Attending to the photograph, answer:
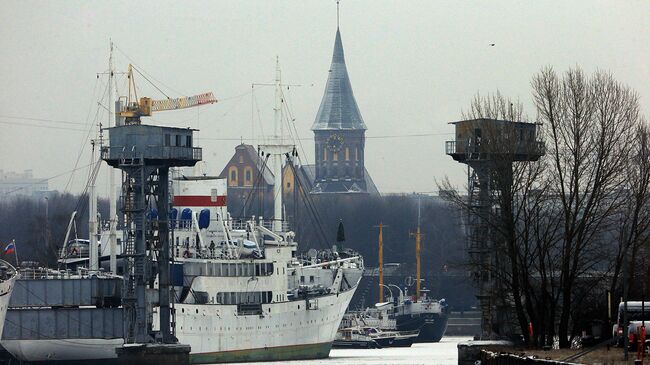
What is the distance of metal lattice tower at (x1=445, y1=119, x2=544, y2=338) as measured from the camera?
86750 mm

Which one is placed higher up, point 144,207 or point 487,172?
point 487,172

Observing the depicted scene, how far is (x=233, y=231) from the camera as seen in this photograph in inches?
5217

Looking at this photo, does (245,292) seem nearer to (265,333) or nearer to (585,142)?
(265,333)

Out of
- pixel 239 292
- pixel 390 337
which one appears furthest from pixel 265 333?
pixel 390 337

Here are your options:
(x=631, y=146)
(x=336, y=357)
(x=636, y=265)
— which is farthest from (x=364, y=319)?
(x=631, y=146)

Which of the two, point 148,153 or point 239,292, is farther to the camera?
point 239,292

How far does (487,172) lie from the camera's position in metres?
95.5

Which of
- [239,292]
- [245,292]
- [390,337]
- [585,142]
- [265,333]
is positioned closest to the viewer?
[585,142]

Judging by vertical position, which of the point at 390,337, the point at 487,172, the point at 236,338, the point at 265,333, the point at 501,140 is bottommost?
the point at 390,337

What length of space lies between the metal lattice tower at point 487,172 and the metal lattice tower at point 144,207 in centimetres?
1581

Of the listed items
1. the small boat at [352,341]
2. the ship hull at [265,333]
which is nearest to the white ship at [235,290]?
the ship hull at [265,333]

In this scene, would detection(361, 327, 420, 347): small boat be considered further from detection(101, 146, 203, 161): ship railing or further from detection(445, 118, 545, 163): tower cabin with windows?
detection(445, 118, 545, 163): tower cabin with windows

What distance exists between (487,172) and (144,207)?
19819 millimetres

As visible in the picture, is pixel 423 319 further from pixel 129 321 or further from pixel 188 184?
pixel 129 321
